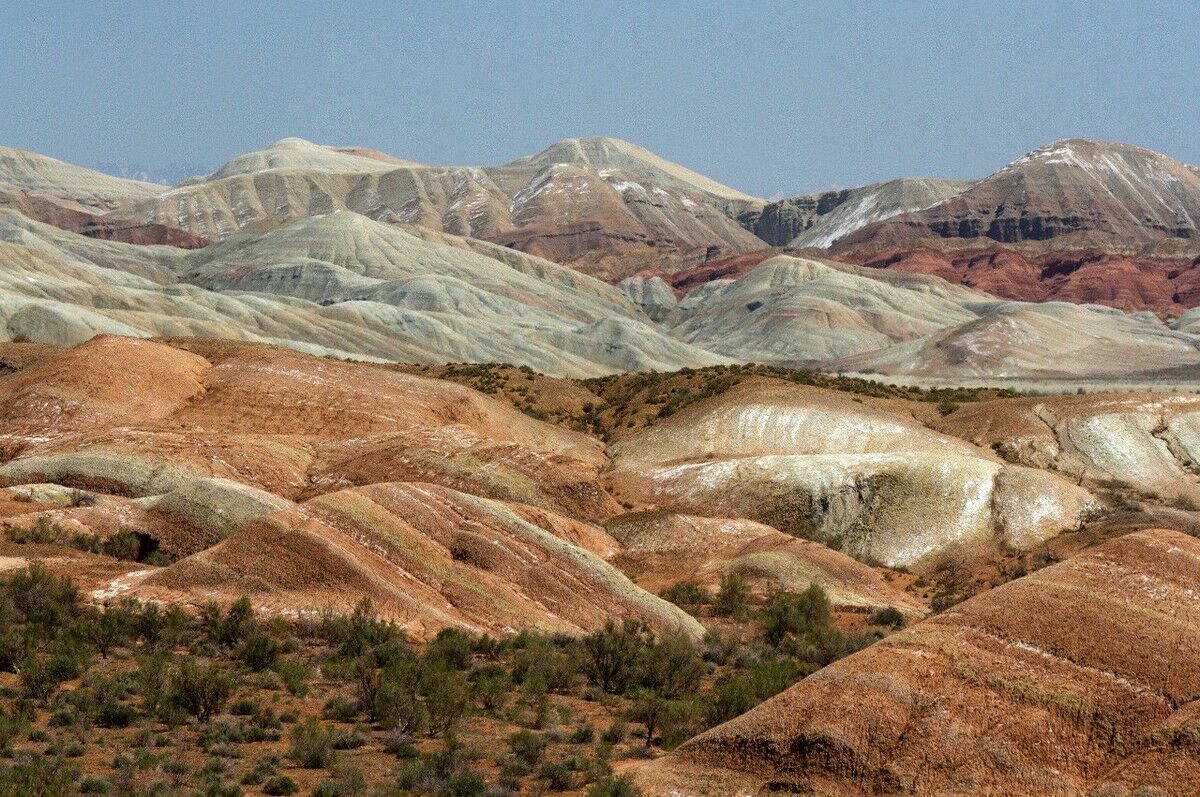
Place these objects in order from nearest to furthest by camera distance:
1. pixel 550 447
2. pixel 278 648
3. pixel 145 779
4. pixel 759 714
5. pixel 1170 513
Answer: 1. pixel 759 714
2. pixel 145 779
3. pixel 278 648
4. pixel 1170 513
5. pixel 550 447

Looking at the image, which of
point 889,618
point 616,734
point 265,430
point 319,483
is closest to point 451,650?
point 616,734

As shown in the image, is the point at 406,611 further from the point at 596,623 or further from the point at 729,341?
the point at 729,341

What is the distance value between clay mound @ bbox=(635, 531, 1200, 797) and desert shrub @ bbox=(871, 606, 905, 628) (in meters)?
15.3

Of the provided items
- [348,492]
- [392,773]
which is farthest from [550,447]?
[392,773]

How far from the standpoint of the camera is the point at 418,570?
24953 millimetres

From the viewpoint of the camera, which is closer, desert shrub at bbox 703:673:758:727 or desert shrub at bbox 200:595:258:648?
desert shrub at bbox 703:673:758:727

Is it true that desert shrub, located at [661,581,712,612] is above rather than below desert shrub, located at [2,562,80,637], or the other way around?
below

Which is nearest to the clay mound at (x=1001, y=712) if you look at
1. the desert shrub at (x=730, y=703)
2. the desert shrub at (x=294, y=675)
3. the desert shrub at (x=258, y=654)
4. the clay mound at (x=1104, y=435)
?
the desert shrub at (x=730, y=703)

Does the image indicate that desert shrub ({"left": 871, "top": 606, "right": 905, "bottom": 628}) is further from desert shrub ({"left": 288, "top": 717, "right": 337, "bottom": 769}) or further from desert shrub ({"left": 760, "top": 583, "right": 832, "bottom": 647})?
desert shrub ({"left": 288, "top": 717, "right": 337, "bottom": 769})

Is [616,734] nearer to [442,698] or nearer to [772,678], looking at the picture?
[442,698]

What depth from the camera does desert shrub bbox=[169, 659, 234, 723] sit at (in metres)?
17.4

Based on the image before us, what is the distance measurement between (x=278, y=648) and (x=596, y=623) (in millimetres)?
6656

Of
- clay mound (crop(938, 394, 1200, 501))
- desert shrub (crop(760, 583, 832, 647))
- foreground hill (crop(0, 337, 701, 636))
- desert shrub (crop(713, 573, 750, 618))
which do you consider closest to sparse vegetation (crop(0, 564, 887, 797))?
foreground hill (crop(0, 337, 701, 636))

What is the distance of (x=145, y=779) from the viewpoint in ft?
48.0
